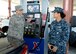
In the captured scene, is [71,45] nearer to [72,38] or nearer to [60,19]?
[72,38]

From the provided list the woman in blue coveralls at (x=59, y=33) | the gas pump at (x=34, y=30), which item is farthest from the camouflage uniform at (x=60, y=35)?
the gas pump at (x=34, y=30)

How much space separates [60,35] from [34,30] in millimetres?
1081

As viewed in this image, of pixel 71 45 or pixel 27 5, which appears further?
pixel 71 45

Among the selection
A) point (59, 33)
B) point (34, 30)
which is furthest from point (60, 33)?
point (34, 30)

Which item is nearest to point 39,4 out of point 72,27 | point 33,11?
point 33,11

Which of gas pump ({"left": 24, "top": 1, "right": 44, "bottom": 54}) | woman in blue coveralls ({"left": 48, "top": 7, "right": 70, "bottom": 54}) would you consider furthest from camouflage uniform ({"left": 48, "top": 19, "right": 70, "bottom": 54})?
gas pump ({"left": 24, "top": 1, "right": 44, "bottom": 54})

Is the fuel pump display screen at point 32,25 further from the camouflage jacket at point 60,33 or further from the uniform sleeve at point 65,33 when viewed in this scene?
the uniform sleeve at point 65,33

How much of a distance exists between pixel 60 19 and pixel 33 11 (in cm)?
133

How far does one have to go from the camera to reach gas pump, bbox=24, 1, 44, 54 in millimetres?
4814

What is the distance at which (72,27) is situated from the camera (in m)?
8.14

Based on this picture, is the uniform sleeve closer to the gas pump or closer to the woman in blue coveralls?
the woman in blue coveralls

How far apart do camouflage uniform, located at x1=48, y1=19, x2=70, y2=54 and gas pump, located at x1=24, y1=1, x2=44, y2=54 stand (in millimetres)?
855

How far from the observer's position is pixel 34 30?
482 centimetres

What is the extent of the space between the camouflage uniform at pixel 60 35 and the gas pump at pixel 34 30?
85 cm
